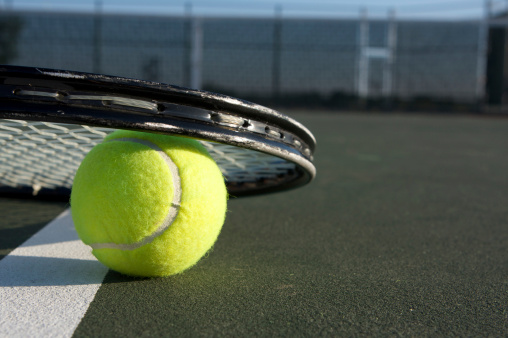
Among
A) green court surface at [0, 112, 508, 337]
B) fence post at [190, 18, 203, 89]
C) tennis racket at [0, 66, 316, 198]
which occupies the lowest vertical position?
green court surface at [0, 112, 508, 337]

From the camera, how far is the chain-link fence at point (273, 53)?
1380cm

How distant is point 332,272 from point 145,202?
636 mm

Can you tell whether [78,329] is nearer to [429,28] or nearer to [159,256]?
[159,256]

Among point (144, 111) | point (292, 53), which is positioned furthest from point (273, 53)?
point (144, 111)

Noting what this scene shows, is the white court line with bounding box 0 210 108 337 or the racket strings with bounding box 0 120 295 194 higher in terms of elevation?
the racket strings with bounding box 0 120 295 194

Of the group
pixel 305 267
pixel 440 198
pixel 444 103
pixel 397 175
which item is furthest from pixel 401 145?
pixel 444 103

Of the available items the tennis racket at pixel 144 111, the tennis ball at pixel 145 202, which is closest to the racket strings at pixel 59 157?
the tennis racket at pixel 144 111

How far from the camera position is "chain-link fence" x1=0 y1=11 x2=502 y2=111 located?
13805 millimetres

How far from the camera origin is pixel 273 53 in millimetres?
14625

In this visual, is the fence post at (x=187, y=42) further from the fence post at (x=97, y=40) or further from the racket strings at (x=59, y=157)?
the racket strings at (x=59, y=157)

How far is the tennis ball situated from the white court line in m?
0.13

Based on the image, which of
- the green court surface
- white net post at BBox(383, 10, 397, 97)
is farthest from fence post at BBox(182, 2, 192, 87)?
the green court surface

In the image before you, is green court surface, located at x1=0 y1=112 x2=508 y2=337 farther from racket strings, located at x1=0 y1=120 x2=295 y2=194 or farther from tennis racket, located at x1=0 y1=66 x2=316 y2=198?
tennis racket, located at x1=0 y1=66 x2=316 y2=198

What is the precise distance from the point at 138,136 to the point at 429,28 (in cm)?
1450
